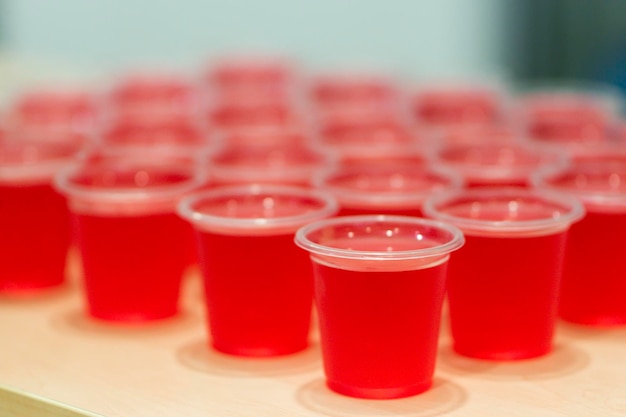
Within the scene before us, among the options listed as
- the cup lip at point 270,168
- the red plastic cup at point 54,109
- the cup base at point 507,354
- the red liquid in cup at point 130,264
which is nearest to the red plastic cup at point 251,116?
the red plastic cup at point 54,109

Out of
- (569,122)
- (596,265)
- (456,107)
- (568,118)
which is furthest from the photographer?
(456,107)

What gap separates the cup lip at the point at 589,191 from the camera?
3.79 feet

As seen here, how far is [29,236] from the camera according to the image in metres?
1.36

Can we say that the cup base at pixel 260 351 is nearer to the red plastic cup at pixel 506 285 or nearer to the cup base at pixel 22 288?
the red plastic cup at pixel 506 285

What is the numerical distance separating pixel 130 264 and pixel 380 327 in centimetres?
40

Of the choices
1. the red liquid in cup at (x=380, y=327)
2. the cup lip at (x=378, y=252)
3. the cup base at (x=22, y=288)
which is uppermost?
the cup lip at (x=378, y=252)

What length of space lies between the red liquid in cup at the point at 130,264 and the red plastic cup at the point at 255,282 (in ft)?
0.34

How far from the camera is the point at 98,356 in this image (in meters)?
1.12

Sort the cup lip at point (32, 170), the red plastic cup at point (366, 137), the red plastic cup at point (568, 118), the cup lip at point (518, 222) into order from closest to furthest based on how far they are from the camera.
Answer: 1. the cup lip at point (518, 222)
2. the cup lip at point (32, 170)
3. the red plastic cup at point (366, 137)
4. the red plastic cup at point (568, 118)

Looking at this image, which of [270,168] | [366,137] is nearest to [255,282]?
[270,168]

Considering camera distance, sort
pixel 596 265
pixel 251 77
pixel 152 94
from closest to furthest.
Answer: pixel 596 265 < pixel 152 94 < pixel 251 77

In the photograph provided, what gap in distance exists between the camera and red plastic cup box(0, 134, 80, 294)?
1.34 metres

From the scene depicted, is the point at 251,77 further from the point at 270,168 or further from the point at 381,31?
the point at 381,31

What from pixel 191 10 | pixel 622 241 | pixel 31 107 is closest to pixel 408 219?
pixel 622 241
